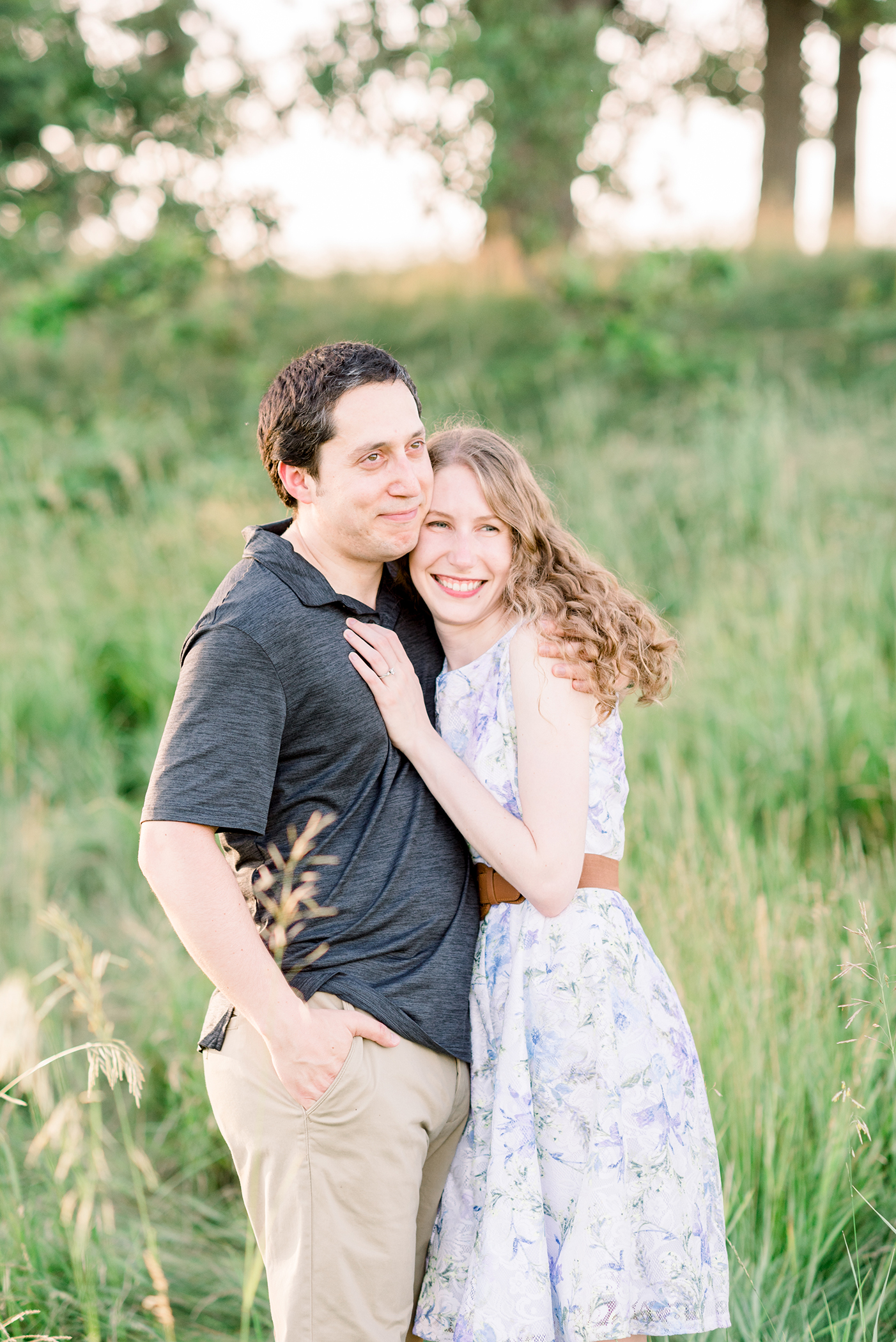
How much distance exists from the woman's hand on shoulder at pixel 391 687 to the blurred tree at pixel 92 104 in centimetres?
851

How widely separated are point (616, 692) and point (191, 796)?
0.87m

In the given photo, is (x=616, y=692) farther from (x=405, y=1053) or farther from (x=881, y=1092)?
(x=881, y=1092)

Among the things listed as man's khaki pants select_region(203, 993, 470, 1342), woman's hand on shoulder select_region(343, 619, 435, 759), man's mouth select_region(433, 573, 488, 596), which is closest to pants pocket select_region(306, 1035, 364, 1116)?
man's khaki pants select_region(203, 993, 470, 1342)

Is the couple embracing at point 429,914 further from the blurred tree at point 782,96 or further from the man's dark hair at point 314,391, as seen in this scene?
the blurred tree at point 782,96

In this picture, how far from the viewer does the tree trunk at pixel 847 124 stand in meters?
16.2

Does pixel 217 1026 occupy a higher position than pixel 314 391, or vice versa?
pixel 314 391

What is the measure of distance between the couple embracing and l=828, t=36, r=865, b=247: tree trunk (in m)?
16.1

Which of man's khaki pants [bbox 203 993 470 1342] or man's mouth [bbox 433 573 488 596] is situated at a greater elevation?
man's mouth [bbox 433 573 488 596]

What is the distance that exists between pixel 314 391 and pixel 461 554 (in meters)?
0.45

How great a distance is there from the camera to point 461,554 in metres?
2.33

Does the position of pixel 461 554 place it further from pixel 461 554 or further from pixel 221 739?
pixel 221 739

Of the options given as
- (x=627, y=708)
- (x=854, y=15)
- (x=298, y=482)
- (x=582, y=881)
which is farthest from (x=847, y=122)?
(x=582, y=881)

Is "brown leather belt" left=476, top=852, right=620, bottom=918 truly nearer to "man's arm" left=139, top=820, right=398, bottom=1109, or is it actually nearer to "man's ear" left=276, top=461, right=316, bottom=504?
"man's arm" left=139, top=820, right=398, bottom=1109

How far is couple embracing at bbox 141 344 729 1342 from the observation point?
198 centimetres
